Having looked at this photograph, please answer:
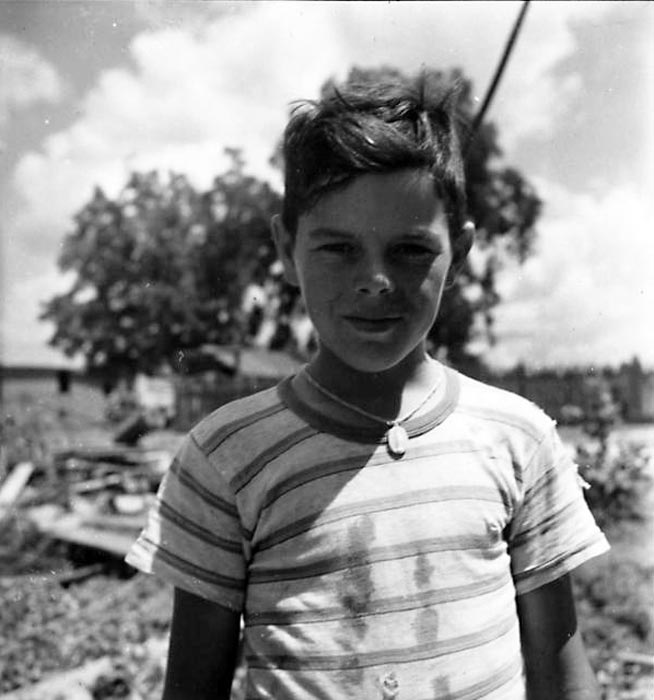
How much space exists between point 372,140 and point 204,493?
0.52 metres

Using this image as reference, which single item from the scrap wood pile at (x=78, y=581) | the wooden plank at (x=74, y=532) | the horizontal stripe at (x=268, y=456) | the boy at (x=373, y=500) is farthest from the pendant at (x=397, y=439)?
the wooden plank at (x=74, y=532)

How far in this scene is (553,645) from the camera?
1186mm

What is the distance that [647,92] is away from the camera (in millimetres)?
2504

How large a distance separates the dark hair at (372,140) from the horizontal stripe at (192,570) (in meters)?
0.48

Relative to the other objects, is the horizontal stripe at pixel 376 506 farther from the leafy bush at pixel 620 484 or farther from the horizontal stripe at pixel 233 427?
the leafy bush at pixel 620 484

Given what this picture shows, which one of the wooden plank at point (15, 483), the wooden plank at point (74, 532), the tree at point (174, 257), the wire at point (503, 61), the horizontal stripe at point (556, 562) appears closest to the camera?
the horizontal stripe at point (556, 562)

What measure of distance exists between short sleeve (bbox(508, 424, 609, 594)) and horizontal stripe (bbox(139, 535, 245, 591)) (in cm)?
39

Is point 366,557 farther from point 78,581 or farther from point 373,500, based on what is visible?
point 78,581

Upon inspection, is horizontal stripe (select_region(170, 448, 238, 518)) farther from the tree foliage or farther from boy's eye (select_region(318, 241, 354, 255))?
the tree foliage

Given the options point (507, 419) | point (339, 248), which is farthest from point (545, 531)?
point (339, 248)

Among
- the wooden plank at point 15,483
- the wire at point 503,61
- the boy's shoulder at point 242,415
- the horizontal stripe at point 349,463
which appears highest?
the wire at point 503,61

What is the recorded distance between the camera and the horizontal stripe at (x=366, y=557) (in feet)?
3.54

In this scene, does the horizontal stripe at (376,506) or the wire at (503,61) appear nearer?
the horizontal stripe at (376,506)

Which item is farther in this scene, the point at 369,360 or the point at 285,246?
the point at 285,246
